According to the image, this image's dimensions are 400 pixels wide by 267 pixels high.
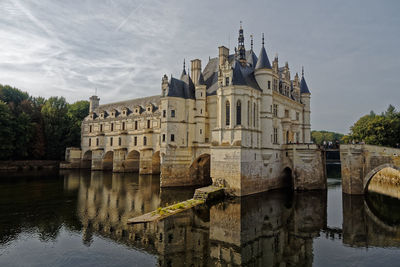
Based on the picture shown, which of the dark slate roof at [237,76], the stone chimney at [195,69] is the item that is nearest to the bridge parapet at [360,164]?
the dark slate roof at [237,76]

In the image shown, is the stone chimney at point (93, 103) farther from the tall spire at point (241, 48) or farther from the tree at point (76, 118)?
the tall spire at point (241, 48)

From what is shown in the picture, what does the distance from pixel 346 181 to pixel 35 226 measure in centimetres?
2914

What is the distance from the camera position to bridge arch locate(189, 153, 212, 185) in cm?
3341

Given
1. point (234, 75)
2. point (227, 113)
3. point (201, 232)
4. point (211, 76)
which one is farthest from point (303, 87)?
point (201, 232)

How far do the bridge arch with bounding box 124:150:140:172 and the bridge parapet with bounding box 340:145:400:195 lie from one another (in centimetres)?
3566

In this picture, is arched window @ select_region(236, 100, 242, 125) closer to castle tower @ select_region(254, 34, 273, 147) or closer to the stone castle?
the stone castle

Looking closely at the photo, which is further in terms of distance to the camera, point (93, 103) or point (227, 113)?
point (93, 103)

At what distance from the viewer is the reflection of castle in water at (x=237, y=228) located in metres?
13.5

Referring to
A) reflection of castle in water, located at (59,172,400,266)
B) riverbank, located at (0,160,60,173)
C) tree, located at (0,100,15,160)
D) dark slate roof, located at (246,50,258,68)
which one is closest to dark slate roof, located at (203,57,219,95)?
dark slate roof, located at (246,50,258,68)

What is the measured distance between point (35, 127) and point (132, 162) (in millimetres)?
24551

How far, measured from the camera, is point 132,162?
50.2 m

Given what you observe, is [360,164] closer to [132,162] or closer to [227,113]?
[227,113]

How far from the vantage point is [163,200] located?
82.5 ft

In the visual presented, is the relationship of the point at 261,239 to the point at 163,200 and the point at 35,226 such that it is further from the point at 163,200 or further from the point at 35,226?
the point at 35,226
